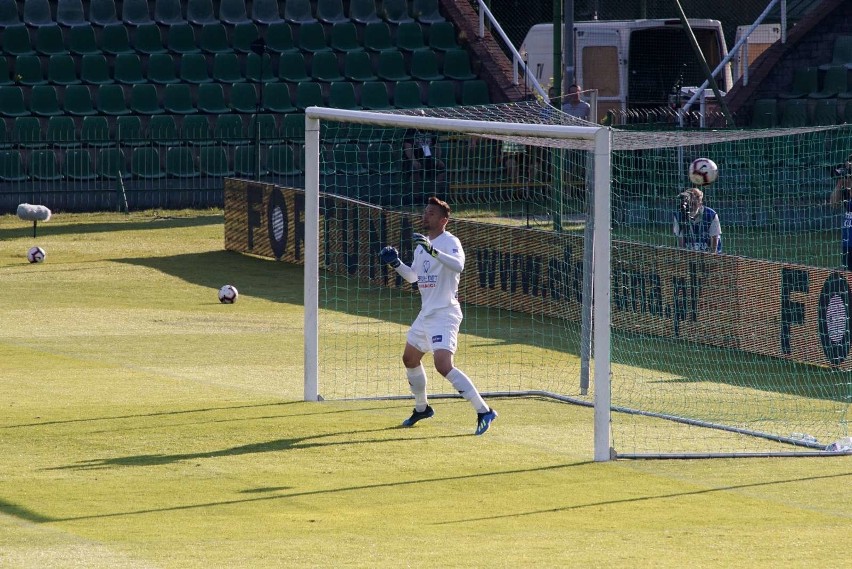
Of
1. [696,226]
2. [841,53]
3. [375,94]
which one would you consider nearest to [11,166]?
[375,94]

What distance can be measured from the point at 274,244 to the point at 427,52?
9.58 meters

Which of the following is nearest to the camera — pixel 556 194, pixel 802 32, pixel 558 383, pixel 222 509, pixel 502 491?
pixel 222 509

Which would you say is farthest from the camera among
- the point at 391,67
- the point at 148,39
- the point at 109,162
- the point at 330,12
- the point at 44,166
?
Answer: the point at 330,12

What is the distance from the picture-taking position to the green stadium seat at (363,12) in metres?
32.8

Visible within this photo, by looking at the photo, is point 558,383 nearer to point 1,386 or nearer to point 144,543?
point 1,386

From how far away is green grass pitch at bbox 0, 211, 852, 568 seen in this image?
8.50m

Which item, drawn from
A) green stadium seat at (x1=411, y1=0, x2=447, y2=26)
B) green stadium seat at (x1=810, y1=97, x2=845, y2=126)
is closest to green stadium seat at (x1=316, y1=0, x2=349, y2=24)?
green stadium seat at (x1=411, y1=0, x2=447, y2=26)

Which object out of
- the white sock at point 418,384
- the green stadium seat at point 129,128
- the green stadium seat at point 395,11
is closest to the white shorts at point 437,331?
the white sock at point 418,384

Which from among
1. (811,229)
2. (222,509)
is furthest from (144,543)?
(811,229)

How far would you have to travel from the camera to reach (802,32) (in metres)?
29.7

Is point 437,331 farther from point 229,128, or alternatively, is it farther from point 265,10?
point 265,10

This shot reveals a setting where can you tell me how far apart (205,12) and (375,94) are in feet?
15.0

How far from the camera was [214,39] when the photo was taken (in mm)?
31641

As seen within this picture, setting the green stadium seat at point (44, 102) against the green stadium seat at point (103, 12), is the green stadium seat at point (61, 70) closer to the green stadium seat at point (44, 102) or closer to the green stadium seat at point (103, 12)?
the green stadium seat at point (44, 102)
